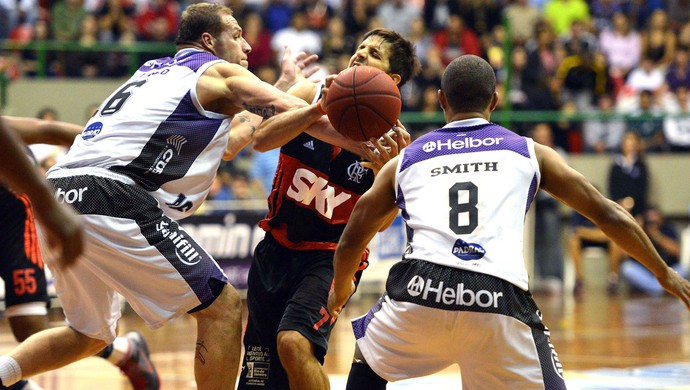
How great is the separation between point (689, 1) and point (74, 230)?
1900cm

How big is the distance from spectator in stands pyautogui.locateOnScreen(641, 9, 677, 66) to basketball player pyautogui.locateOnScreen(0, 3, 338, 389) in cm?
1465

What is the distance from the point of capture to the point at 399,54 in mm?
6215

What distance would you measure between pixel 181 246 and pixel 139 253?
21 centimetres

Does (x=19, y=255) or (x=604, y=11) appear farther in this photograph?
(x=604, y=11)

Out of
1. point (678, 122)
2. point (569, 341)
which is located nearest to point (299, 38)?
point (678, 122)

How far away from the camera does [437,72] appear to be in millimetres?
17234

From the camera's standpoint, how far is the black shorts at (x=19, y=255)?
22.3ft

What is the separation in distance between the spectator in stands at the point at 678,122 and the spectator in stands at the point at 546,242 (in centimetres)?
239

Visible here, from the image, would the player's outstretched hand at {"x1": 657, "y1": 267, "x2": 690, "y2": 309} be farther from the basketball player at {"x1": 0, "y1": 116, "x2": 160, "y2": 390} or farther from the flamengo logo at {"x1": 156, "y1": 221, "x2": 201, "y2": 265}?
the basketball player at {"x1": 0, "y1": 116, "x2": 160, "y2": 390}

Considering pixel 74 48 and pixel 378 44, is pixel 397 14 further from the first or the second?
pixel 378 44

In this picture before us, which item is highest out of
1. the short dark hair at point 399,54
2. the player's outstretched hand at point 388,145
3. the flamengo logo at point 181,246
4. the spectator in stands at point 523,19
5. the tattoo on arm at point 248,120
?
the spectator in stands at point 523,19

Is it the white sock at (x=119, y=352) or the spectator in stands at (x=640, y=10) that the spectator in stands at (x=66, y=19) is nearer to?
the spectator in stands at (x=640, y=10)

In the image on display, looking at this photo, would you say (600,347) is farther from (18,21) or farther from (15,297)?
(18,21)

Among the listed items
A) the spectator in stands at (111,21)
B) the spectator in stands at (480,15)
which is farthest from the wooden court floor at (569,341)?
the spectator in stands at (480,15)
